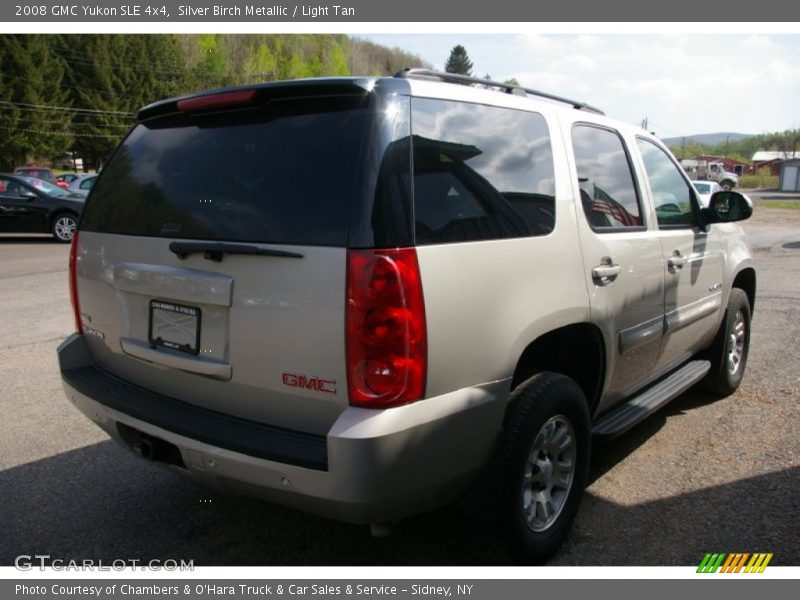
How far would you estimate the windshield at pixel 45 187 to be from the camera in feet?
47.8

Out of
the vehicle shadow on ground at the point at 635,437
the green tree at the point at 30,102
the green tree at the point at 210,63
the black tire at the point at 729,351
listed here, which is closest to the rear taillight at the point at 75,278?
the vehicle shadow on ground at the point at 635,437

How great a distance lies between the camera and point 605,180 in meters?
3.37

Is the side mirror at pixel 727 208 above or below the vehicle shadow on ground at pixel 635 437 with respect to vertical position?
above

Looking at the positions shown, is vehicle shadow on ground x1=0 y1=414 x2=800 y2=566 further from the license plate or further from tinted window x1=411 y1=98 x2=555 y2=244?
tinted window x1=411 y1=98 x2=555 y2=244

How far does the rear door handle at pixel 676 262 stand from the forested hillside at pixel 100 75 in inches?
1575

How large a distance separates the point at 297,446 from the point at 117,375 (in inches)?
47.8

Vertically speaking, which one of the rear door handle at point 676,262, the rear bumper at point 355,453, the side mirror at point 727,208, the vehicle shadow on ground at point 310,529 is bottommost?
the vehicle shadow on ground at point 310,529

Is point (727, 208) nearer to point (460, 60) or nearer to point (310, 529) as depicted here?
point (310, 529)

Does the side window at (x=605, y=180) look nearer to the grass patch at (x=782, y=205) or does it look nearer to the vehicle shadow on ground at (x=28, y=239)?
the vehicle shadow on ground at (x=28, y=239)

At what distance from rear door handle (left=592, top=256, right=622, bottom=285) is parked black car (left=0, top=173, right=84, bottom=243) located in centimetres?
1415

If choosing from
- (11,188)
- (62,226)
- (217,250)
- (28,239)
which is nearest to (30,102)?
(28,239)

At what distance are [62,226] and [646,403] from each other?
1451 centimetres

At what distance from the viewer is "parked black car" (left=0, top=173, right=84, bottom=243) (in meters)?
14.3

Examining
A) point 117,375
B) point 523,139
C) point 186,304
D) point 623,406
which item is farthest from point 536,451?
point 117,375
